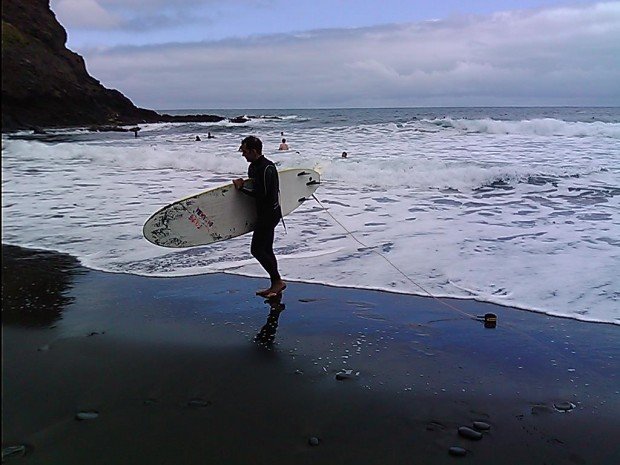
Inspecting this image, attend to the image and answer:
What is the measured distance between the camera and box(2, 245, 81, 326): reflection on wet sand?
521 cm

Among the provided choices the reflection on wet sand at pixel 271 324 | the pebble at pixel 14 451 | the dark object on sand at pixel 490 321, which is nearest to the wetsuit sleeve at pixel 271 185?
the reflection on wet sand at pixel 271 324

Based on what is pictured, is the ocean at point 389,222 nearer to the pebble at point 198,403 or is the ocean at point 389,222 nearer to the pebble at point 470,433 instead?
the pebble at point 198,403

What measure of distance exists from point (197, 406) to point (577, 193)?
11802 millimetres

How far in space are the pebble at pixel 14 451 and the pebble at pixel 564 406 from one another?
10.8 ft

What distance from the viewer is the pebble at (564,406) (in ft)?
12.5

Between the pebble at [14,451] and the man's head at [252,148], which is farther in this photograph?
the man's head at [252,148]

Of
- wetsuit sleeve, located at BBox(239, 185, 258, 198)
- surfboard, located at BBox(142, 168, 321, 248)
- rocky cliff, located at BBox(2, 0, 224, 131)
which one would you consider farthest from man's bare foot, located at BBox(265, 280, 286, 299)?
rocky cliff, located at BBox(2, 0, 224, 131)

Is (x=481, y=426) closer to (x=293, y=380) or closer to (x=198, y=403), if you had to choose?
(x=293, y=380)

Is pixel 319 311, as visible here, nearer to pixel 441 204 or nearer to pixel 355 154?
pixel 441 204

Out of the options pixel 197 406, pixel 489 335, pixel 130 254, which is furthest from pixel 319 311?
pixel 130 254

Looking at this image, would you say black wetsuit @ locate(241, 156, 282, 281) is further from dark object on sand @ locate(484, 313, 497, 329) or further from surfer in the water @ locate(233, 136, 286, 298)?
dark object on sand @ locate(484, 313, 497, 329)

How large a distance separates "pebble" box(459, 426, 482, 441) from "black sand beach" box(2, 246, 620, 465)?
0.12 ft

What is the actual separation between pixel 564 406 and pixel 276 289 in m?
3.15

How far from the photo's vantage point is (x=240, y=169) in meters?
18.3
